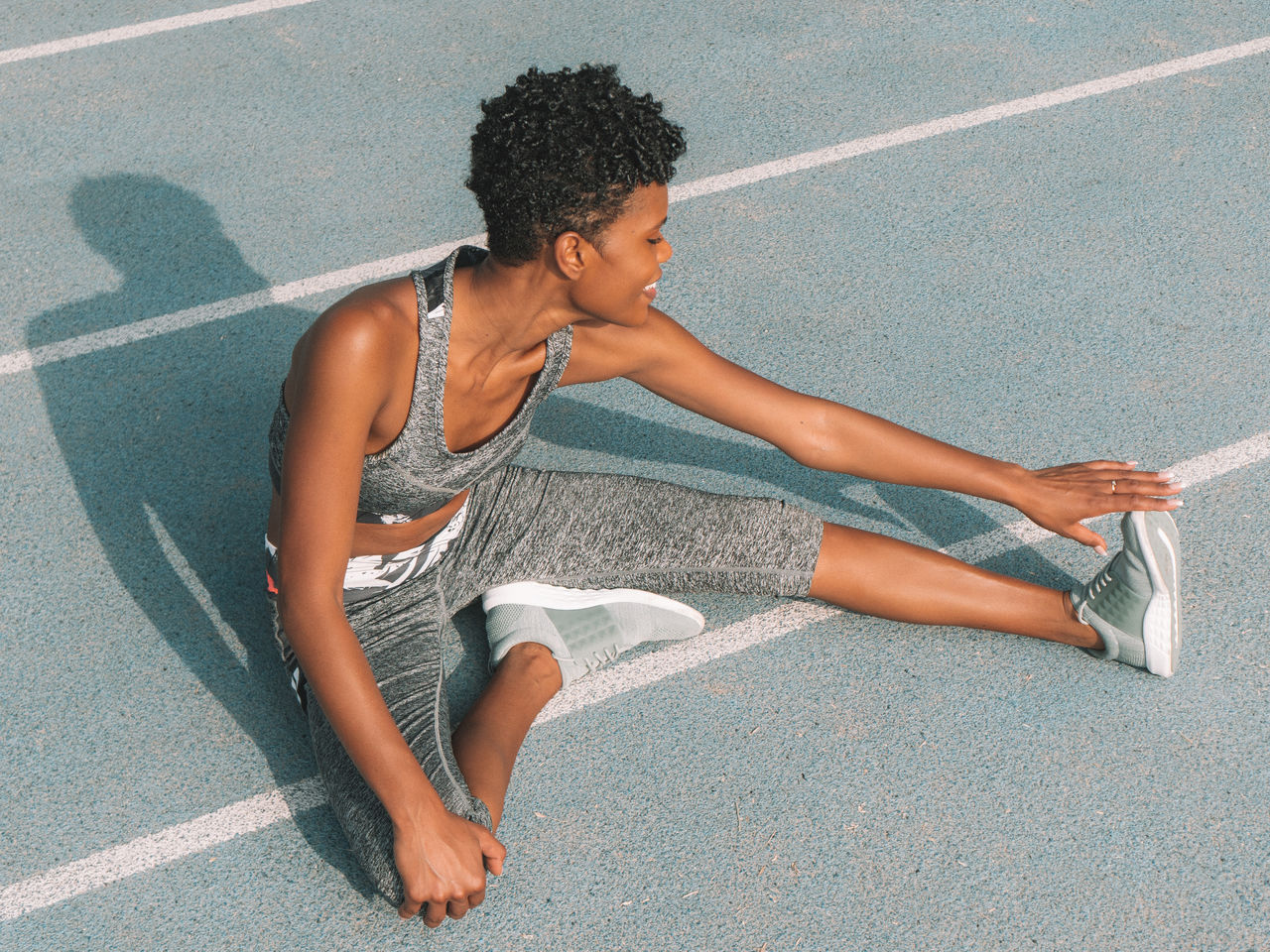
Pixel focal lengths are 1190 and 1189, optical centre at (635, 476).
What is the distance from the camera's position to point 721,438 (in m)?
4.32

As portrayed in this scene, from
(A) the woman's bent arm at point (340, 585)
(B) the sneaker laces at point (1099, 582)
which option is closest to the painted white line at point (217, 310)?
(A) the woman's bent arm at point (340, 585)

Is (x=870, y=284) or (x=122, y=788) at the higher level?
(x=870, y=284)

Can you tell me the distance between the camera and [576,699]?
3.46 meters

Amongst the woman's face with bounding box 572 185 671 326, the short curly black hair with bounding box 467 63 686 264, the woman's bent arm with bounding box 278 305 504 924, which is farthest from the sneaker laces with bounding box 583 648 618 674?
the short curly black hair with bounding box 467 63 686 264

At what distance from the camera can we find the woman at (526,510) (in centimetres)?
255

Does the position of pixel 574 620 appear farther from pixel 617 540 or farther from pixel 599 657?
pixel 617 540

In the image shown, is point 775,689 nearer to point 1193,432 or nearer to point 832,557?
point 832,557

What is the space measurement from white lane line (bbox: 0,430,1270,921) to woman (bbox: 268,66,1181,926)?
122 millimetres

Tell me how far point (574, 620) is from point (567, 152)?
141 centimetres

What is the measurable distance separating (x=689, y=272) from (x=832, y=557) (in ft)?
6.44

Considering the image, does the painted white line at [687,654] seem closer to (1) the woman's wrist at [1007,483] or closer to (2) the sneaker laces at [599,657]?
(2) the sneaker laces at [599,657]

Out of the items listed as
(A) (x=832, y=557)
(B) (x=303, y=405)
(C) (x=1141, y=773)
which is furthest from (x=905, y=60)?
(B) (x=303, y=405)

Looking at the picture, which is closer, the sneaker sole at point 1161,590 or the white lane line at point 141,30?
the sneaker sole at point 1161,590

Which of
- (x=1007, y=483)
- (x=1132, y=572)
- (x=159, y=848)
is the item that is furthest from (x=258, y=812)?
(x=1132, y=572)
